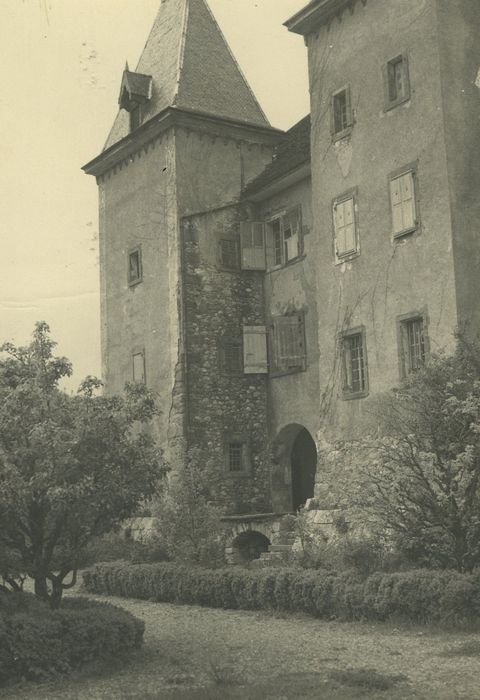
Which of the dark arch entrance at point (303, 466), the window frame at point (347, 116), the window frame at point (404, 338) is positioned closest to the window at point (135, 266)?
the dark arch entrance at point (303, 466)

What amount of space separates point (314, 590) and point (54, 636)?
5.05 metres

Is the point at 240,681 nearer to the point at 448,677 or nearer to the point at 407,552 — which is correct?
the point at 448,677

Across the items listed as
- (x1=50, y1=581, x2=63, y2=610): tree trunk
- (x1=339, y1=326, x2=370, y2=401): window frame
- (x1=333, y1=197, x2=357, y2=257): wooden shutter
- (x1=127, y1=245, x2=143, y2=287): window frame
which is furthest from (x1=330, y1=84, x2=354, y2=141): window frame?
(x1=50, y1=581, x2=63, y2=610): tree trunk

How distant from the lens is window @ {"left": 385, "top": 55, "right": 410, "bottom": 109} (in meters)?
19.7

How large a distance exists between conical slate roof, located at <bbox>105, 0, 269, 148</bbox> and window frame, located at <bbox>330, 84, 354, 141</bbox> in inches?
228

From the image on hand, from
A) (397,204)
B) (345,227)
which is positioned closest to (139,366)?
(345,227)

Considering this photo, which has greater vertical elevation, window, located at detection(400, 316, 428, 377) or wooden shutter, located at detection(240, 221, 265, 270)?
wooden shutter, located at detection(240, 221, 265, 270)

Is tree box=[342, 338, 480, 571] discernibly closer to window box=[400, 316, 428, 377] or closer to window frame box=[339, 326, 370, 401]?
window box=[400, 316, 428, 377]

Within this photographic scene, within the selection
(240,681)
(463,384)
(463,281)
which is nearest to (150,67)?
(463,281)

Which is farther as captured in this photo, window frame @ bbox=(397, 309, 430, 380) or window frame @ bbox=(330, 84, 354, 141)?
window frame @ bbox=(330, 84, 354, 141)

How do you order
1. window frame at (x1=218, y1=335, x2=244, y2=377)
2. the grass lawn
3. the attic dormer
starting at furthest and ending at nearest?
the attic dormer
window frame at (x1=218, y1=335, x2=244, y2=377)
the grass lawn

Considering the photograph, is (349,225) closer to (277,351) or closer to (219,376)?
(277,351)

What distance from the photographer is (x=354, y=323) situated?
2055cm

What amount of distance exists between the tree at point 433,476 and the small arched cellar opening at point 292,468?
35.9 ft
